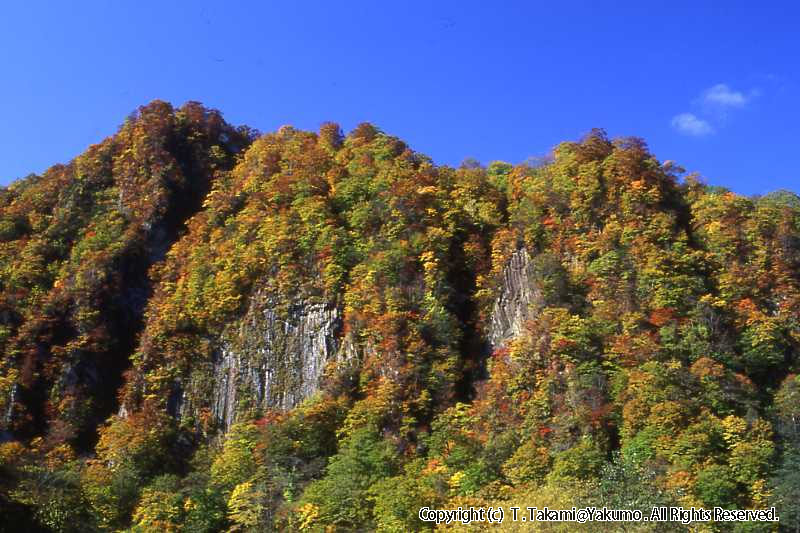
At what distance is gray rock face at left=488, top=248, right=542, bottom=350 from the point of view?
36688mm

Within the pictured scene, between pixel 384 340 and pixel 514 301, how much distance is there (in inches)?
286

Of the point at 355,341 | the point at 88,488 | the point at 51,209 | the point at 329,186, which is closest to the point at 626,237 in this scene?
the point at 355,341

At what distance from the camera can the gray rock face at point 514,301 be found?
36688mm

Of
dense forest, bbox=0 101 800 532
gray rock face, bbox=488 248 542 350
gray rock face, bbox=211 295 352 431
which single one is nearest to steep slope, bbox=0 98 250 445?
dense forest, bbox=0 101 800 532

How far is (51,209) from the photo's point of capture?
159 feet

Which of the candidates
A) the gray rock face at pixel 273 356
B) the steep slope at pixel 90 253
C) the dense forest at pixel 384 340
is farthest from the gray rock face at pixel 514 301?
the steep slope at pixel 90 253

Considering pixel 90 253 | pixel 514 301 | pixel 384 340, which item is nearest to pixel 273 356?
pixel 384 340

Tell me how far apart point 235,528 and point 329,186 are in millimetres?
22681

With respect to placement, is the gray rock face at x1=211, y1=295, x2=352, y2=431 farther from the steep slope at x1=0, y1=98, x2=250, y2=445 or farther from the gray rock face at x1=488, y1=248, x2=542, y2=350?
the gray rock face at x1=488, y1=248, x2=542, y2=350

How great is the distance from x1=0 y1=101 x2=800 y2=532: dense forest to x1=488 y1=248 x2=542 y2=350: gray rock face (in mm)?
144

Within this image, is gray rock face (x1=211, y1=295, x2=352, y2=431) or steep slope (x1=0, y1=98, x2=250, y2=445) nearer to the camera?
gray rock face (x1=211, y1=295, x2=352, y2=431)

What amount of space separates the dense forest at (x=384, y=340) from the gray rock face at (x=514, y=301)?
0.47 ft

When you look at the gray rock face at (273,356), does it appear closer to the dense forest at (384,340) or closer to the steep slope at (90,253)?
the dense forest at (384,340)

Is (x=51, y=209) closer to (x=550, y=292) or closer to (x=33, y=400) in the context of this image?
(x=33, y=400)
